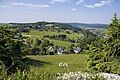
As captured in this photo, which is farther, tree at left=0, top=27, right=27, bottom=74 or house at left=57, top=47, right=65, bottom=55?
house at left=57, top=47, right=65, bottom=55

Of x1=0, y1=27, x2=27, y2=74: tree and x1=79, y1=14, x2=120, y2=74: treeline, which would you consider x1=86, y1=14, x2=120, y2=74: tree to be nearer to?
x1=79, y1=14, x2=120, y2=74: treeline

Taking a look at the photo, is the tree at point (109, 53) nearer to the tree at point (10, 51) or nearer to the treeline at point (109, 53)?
the treeline at point (109, 53)

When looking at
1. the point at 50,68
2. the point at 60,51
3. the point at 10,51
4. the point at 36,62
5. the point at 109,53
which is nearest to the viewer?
the point at 10,51

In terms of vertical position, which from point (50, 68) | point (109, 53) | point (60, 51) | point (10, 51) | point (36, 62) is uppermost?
point (10, 51)

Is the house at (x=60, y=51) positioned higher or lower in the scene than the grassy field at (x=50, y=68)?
lower

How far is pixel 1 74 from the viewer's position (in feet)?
21.0

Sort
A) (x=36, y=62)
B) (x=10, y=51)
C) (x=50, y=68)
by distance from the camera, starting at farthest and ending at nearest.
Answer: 1. (x=50, y=68)
2. (x=36, y=62)
3. (x=10, y=51)

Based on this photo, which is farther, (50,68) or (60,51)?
(60,51)

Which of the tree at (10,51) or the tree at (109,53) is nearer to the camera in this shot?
the tree at (10,51)

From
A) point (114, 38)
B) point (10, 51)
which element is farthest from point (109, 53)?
point (10, 51)

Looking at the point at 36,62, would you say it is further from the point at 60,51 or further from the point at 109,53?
the point at 60,51

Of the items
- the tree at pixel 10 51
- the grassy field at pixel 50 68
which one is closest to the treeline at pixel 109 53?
the grassy field at pixel 50 68

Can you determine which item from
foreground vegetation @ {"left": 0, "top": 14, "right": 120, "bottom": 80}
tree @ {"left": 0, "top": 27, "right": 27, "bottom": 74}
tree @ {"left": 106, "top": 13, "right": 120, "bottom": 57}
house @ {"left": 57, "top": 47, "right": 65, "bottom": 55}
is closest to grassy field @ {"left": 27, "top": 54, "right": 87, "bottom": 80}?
foreground vegetation @ {"left": 0, "top": 14, "right": 120, "bottom": 80}

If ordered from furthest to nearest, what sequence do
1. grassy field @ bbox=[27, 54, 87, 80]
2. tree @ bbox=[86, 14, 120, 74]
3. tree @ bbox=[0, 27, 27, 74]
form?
tree @ bbox=[86, 14, 120, 74]
tree @ bbox=[0, 27, 27, 74]
grassy field @ bbox=[27, 54, 87, 80]
